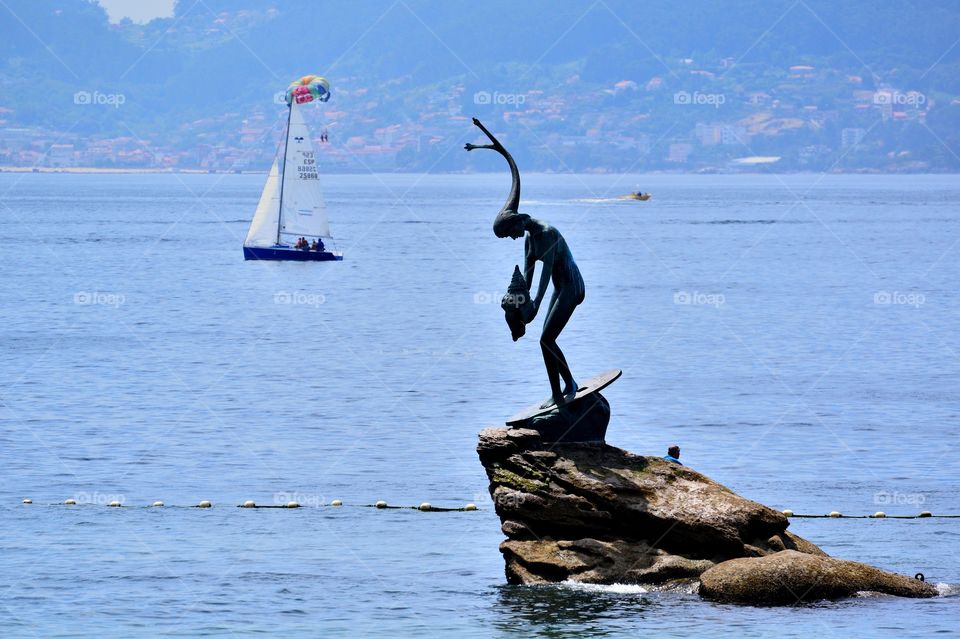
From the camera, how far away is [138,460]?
4591 cm

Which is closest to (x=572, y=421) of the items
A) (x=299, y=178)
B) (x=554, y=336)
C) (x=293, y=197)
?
(x=554, y=336)

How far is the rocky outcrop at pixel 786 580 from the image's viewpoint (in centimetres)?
2761

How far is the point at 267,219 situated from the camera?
410ft

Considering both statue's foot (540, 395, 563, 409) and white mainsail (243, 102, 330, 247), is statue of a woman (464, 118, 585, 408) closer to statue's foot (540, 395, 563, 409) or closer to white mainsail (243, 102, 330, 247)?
statue's foot (540, 395, 563, 409)

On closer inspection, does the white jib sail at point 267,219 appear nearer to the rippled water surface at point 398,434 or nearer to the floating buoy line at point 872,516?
the rippled water surface at point 398,434

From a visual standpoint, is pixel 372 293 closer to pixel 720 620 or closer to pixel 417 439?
pixel 417 439

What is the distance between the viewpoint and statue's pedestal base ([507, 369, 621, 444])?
95.2 ft

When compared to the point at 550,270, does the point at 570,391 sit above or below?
below

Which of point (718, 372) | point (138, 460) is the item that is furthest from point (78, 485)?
point (718, 372)

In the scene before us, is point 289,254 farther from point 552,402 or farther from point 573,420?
point 573,420

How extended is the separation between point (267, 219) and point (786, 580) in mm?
100386

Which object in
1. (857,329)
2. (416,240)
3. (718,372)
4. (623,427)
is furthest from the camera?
(416,240)

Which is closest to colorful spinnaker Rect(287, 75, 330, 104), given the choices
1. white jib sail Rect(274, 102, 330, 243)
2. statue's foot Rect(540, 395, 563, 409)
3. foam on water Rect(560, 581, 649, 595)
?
white jib sail Rect(274, 102, 330, 243)

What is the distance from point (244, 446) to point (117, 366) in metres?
23.5
